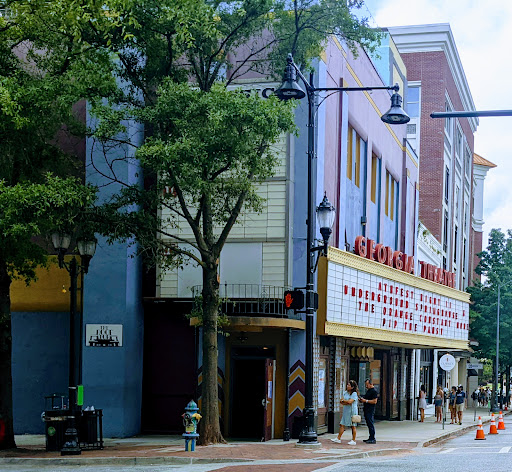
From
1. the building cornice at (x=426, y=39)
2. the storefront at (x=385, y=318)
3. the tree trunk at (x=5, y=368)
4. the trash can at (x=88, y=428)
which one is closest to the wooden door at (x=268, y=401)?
the storefront at (x=385, y=318)

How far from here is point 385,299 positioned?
3438 centimetres

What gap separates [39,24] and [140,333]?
35.7ft

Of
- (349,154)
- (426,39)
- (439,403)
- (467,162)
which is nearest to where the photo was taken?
(349,154)

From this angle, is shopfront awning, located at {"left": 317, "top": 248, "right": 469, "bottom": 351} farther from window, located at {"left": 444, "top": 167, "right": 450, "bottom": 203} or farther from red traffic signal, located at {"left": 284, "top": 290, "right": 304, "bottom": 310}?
window, located at {"left": 444, "top": 167, "right": 450, "bottom": 203}

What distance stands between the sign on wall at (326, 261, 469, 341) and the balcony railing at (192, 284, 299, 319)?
5.23 ft

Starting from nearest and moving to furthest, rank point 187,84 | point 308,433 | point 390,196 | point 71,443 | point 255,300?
point 71,443 < point 187,84 < point 308,433 < point 255,300 < point 390,196

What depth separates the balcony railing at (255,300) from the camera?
27641 mm

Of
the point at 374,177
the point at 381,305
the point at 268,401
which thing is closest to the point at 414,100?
the point at 374,177

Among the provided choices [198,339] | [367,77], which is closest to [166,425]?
[198,339]

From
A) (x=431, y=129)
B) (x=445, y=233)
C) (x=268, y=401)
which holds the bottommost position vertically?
(x=268, y=401)

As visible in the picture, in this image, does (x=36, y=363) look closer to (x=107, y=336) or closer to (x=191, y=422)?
(x=107, y=336)

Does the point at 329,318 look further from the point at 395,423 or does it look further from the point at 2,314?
the point at 395,423

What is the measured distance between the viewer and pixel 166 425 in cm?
2891

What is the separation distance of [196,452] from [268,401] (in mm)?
5991
